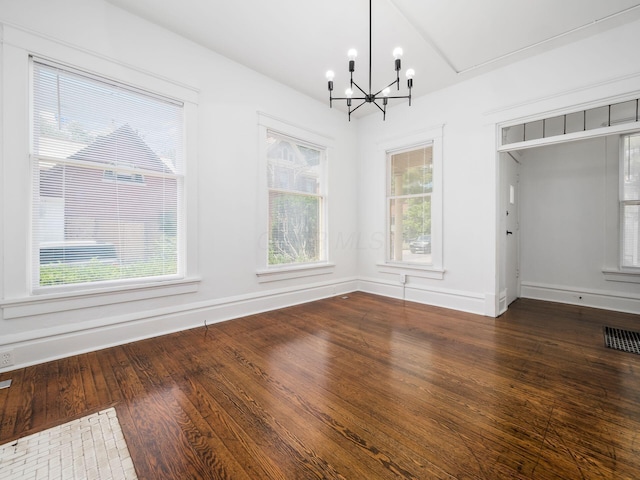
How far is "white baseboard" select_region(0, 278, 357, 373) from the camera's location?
7.38 ft

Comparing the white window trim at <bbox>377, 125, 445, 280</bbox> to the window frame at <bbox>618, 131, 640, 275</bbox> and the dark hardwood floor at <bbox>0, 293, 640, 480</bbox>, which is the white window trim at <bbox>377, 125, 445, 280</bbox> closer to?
the dark hardwood floor at <bbox>0, 293, 640, 480</bbox>

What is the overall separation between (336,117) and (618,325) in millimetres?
4685

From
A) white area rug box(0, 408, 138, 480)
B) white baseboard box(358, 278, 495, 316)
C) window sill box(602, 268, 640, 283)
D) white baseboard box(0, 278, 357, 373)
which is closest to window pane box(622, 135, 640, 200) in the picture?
window sill box(602, 268, 640, 283)

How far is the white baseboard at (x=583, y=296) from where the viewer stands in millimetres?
3737

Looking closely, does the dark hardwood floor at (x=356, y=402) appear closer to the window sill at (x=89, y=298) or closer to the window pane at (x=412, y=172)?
the window sill at (x=89, y=298)

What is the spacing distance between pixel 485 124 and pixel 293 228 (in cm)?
294

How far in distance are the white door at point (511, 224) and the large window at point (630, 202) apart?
119 centimetres

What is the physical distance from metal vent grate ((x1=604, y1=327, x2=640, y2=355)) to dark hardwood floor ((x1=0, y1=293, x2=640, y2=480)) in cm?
11

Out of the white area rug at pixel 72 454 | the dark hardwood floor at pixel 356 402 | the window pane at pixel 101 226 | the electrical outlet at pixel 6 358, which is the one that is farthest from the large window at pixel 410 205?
the electrical outlet at pixel 6 358

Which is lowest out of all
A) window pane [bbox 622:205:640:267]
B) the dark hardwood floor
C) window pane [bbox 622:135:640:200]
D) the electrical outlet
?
the dark hardwood floor

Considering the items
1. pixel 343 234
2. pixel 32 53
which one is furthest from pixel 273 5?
pixel 343 234

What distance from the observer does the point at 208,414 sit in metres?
1.66

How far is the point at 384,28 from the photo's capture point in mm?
2883

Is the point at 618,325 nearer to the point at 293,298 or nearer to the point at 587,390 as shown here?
the point at 587,390
